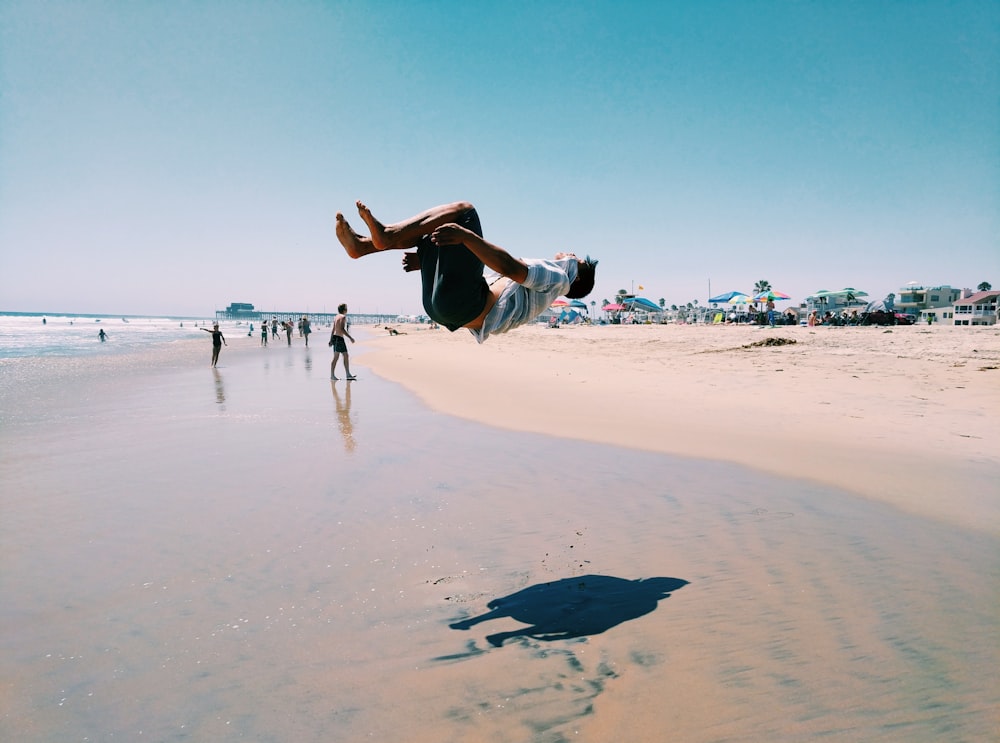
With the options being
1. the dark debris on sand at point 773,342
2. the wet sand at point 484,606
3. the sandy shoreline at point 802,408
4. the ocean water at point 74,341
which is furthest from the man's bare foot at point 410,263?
the ocean water at point 74,341

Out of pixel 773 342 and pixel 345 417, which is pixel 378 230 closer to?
pixel 345 417

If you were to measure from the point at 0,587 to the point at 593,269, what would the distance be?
4577mm

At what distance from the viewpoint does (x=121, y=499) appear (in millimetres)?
5363

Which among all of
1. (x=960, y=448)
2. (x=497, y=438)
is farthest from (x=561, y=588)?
(x=960, y=448)

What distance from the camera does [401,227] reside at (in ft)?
11.5

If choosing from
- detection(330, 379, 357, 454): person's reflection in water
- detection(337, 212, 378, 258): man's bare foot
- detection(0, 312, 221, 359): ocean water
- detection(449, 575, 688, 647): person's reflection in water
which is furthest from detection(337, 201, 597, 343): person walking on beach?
detection(0, 312, 221, 359): ocean water

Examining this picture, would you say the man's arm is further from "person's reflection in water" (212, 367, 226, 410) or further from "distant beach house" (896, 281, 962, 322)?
"distant beach house" (896, 281, 962, 322)

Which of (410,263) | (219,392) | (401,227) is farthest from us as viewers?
(219,392)

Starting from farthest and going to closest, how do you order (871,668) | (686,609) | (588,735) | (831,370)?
(831,370)
(686,609)
(871,668)
(588,735)

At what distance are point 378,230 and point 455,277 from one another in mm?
554

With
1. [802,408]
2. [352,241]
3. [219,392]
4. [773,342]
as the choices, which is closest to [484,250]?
[352,241]

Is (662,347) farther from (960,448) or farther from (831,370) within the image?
(960,448)

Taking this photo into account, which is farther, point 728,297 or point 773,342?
point 728,297

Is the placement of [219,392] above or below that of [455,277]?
below
